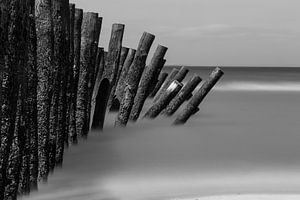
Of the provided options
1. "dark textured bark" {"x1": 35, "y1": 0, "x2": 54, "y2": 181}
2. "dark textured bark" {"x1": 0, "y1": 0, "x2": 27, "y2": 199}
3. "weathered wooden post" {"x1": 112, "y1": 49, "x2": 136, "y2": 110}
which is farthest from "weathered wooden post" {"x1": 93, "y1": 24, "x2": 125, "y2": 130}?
"dark textured bark" {"x1": 0, "y1": 0, "x2": 27, "y2": 199}

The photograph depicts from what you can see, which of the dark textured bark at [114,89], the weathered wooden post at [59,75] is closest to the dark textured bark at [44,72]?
the weathered wooden post at [59,75]

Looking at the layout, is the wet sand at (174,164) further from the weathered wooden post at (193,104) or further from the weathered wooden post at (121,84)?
the weathered wooden post at (121,84)

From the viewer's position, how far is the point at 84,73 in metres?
5.95

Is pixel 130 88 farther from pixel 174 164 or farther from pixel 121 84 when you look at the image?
pixel 174 164

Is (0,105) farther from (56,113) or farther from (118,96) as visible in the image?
(118,96)

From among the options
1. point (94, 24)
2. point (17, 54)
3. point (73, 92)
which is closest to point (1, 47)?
point (17, 54)

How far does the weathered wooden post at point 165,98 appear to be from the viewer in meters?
8.45

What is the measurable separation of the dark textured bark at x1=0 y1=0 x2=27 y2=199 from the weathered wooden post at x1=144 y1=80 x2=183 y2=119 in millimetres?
5182

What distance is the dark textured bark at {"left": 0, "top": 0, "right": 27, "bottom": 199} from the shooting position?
312 centimetres

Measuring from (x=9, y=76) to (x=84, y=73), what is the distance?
2794mm

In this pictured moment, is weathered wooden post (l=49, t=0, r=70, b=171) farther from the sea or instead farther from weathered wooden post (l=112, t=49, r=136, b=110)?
weathered wooden post (l=112, t=49, r=136, b=110)

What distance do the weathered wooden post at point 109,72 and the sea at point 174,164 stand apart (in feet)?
0.79

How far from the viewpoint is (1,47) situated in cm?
303

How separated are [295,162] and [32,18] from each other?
361cm
